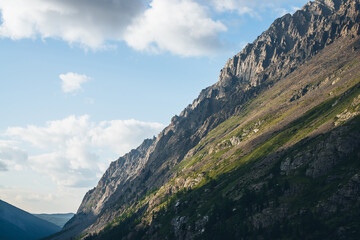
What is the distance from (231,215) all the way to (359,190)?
7623 centimetres

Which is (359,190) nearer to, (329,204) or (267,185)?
(329,204)

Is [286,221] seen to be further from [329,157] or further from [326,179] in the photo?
[329,157]

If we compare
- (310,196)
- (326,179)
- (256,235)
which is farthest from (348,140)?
(256,235)

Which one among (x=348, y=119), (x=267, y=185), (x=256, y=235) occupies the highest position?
(x=348, y=119)

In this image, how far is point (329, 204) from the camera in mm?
131625

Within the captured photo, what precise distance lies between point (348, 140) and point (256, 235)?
78.9 metres

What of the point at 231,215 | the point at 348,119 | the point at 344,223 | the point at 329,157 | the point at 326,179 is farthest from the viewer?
the point at 348,119

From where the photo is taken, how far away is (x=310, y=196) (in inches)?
5797

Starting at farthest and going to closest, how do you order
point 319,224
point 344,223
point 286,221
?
point 286,221 < point 319,224 < point 344,223

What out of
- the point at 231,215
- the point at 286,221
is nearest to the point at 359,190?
the point at 286,221

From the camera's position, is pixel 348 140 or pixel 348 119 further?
pixel 348 119

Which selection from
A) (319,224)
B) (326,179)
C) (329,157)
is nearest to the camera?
(319,224)

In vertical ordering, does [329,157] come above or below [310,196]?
above

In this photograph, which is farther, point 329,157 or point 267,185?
point 267,185
